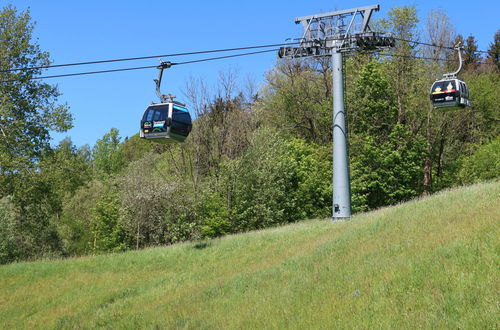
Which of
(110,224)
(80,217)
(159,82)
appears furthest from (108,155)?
(159,82)

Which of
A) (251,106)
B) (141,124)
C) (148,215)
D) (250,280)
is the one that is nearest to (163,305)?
(250,280)

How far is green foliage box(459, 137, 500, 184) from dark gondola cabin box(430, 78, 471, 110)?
22.4 metres

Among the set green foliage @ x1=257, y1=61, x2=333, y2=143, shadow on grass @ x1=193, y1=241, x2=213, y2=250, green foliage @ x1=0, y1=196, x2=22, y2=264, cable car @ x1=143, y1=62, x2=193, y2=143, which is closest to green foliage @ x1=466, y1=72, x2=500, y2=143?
green foliage @ x1=257, y1=61, x2=333, y2=143

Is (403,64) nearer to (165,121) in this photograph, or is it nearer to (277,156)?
(277,156)

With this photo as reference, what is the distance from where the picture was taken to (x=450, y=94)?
1978 centimetres

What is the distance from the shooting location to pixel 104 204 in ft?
153

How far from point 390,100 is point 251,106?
47.2 feet

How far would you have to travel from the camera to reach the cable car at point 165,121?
18.3m

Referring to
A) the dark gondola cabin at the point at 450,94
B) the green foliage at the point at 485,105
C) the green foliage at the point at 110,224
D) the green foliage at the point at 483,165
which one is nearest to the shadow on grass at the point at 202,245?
the dark gondola cabin at the point at 450,94

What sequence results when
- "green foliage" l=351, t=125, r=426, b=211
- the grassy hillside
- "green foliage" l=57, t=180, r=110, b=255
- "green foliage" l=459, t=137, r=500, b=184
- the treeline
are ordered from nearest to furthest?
the grassy hillside → the treeline → "green foliage" l=459, t=137, r=500, b=184 → "green foliage" l=351, t=125, r=426, b=211 → "green foliage" l=57, t=180, r=110, b=255

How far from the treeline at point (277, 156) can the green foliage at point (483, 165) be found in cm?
11

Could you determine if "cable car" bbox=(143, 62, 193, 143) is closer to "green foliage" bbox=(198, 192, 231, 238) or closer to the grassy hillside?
the grassy hillside

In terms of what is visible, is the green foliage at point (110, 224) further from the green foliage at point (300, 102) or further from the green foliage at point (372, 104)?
the green foliage at point (372, 104)

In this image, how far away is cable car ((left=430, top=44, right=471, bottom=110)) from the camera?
64.6ft
